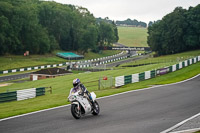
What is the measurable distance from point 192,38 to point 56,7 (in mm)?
53963

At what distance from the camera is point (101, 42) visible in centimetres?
15625

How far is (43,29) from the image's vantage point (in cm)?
11038

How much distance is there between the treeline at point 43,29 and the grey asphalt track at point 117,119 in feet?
242

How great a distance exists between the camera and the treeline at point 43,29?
306 feet

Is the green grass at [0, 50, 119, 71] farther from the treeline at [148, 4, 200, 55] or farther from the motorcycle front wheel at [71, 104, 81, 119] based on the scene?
the motorcycle front wheel at [71, 104, 81, 119]

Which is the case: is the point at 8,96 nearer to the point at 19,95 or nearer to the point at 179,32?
the point at 19,95

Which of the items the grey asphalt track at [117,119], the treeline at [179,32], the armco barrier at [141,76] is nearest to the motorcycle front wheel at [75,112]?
the grey asphalt track at [117,119]

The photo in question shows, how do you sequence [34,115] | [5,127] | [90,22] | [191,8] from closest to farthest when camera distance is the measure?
1. [5,127]
2. [34,115]
3. [191,8]
4. [90,22]

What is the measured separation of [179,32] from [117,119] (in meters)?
88.9

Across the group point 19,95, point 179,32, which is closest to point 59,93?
point 19,95

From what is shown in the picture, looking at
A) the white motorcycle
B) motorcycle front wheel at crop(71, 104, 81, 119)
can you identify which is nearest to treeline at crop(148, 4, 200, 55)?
the white motorcycle

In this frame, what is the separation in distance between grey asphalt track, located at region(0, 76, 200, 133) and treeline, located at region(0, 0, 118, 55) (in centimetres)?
7372

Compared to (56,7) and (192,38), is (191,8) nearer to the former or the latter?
(192,38)

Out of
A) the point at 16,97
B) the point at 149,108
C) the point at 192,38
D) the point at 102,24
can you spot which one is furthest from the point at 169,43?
the point at 149,108
